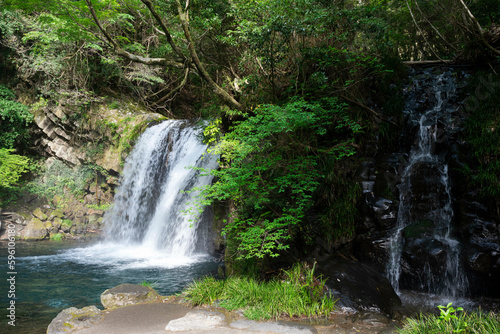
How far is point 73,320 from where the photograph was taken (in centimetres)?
411

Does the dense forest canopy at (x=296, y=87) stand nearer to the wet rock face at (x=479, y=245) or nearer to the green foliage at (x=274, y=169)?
the green foliage at (x=274, y=169)

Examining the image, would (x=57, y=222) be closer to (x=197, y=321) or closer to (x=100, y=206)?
(x=100, y=206)

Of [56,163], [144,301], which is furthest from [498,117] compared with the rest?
[56,163]

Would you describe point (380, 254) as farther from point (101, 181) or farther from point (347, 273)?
point (101, 181)

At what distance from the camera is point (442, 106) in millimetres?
6793

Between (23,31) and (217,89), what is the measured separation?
12255mm

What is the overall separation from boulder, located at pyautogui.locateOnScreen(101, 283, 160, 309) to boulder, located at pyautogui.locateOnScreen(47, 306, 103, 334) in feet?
1.17

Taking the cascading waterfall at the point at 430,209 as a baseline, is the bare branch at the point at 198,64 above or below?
above

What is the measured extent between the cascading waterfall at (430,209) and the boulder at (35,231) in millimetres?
13210

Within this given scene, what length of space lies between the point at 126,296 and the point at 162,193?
20.1 feet

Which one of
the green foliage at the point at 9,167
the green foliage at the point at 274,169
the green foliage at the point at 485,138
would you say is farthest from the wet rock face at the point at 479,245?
the green foliage at the point at 9,167

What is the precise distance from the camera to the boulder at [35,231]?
1244 cm

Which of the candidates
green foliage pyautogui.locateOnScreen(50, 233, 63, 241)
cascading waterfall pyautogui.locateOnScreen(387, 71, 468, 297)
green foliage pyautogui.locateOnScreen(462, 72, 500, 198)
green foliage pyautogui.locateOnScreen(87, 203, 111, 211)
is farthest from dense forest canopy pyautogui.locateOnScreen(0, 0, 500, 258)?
green foliage pyautogui.locateOnScreen(50, 233, 63, 241)

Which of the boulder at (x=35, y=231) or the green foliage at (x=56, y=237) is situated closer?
the boulder at (x=35, y=231)
